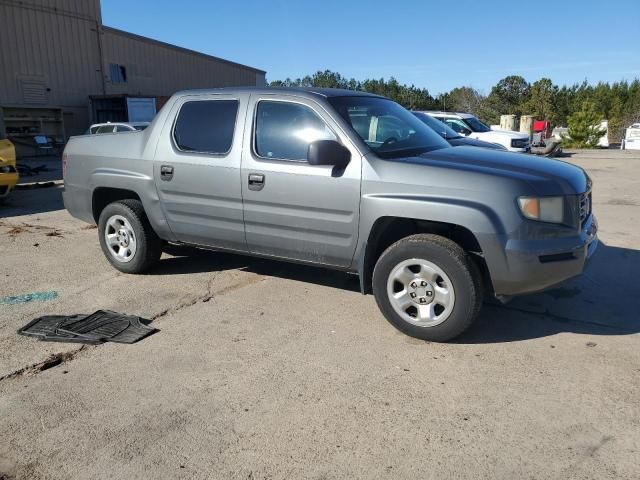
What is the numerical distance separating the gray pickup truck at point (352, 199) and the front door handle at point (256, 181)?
0.01 meters

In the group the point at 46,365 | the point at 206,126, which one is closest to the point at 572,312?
the point at 206,126

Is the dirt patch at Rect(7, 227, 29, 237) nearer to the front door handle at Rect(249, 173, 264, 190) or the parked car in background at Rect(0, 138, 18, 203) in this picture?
the parked car in background at Rect(0, 138, 18, 203)

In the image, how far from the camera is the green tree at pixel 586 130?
101 ft

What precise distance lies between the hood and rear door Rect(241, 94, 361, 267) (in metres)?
0.57

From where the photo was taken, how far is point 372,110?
4.75m

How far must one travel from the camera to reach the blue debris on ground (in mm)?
4838

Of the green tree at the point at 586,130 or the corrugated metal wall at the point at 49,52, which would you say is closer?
the corrugated metal wall at the point at 49,52

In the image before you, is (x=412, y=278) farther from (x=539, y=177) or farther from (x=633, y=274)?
(x=633, y=274)

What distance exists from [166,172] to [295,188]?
146cm

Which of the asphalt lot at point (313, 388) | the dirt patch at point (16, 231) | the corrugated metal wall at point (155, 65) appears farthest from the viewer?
the corrugated metal wall at point (155, 65)

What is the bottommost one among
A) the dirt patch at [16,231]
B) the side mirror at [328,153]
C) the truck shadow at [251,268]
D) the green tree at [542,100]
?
the truck shadow at [251,268]

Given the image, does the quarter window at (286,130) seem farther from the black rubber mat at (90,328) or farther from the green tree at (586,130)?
the green tree at (586,130)

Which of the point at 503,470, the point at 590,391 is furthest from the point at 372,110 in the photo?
the point at 503,470

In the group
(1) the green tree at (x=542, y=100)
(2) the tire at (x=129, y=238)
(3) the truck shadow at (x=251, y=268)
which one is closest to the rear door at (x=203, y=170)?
(2) the tire at (x=129, y=238)
